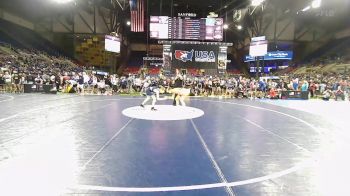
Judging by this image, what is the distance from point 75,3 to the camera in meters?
31.7

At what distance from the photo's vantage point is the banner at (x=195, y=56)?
28.4m

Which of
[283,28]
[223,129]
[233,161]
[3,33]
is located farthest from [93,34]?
[233,161]

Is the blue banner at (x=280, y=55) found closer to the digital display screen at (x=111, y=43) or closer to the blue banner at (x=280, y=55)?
the blue banner at (x=280, y=55)

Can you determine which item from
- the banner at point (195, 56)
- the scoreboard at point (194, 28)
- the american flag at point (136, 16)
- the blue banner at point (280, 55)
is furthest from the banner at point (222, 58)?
the blue banner at point (280, 55)

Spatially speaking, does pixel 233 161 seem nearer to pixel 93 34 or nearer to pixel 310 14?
pixel 93 34

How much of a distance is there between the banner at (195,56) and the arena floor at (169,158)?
787 inches

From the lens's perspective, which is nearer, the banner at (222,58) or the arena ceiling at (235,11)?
the banner at (222,58)

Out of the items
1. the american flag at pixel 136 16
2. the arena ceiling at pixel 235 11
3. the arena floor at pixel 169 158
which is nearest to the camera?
the arena floor at pixel 169 158

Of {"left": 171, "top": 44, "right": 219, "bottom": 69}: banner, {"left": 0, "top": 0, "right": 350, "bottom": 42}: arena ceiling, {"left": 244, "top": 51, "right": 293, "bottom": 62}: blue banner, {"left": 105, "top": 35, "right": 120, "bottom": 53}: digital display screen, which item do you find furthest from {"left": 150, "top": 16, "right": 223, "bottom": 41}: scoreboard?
{"left": 244, "top": 51, "right": 293, "bottom": 62}: blue banner

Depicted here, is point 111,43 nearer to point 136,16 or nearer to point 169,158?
point 136,16

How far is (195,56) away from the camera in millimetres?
28750

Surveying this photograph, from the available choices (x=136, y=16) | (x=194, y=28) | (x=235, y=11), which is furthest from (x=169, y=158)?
(x=235, y=11)

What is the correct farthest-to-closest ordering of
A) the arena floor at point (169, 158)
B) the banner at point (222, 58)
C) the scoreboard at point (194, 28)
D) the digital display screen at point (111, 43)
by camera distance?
the scoreboard at point (194, 28), the digital display screen at point (111, 43), the banner at point (222, 58), the arena floor at point (169, 158)

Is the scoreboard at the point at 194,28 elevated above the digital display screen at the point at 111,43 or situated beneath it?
elevated above
